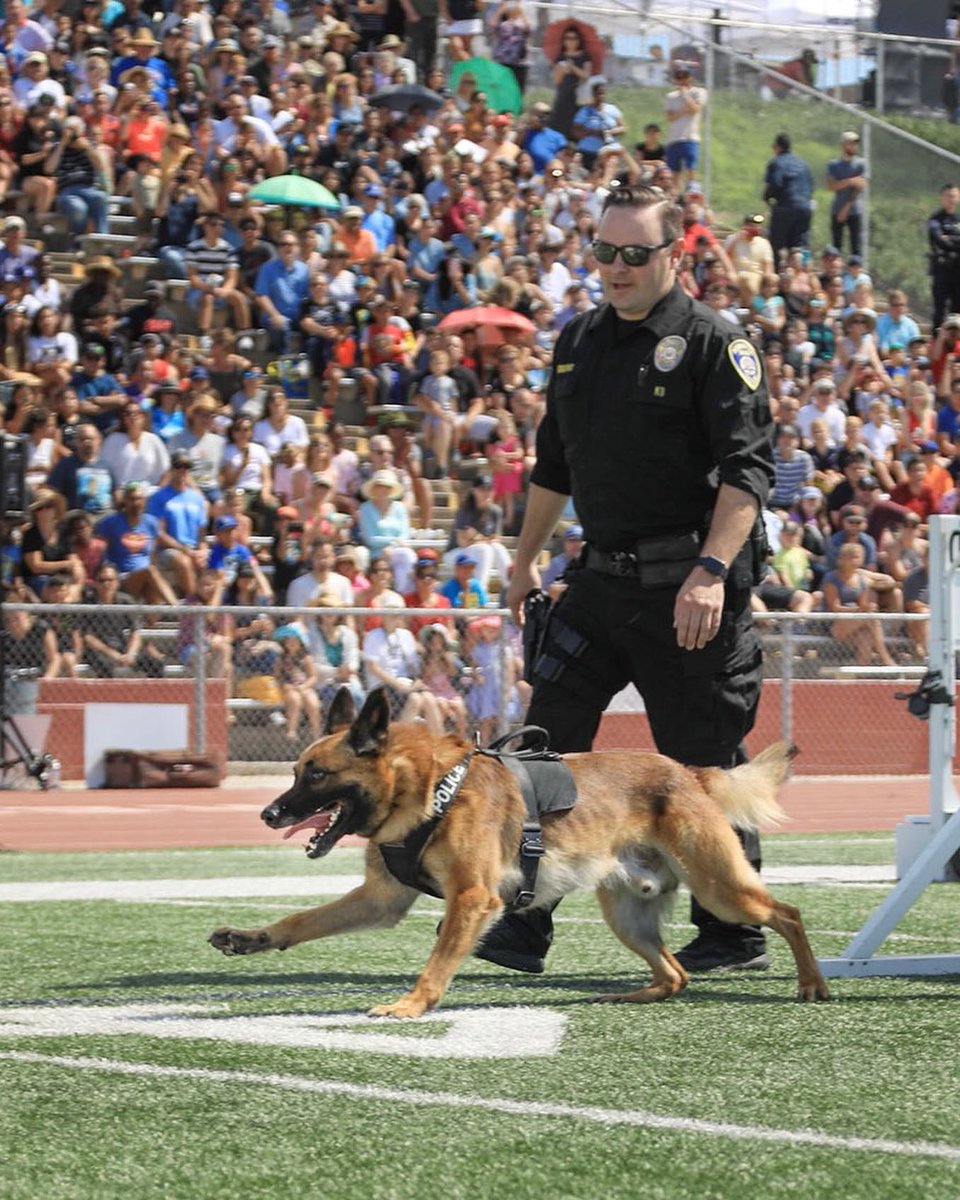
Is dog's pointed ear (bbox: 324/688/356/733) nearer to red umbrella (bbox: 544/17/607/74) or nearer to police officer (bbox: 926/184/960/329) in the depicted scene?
police officer (bbox: 926/184/960/329)

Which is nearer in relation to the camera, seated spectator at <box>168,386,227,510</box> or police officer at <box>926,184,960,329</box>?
seated spectator at <box>168,386,227,510</box>

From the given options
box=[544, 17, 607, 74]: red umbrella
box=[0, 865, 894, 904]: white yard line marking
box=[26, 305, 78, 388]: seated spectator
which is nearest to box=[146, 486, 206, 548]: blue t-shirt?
box=[26, 305, 78, 388]: seated spectator

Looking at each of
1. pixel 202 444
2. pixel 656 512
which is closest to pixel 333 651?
pixel 202 444

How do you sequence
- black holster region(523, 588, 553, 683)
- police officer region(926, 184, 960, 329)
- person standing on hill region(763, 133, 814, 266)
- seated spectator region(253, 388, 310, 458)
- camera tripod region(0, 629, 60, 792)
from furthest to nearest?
person standing on hill region(763, 133, 814, 266)
police officer region(926, 184, 960, 329)
seated spectator region(253, 388, 310, 458)
camera tripod region(0, 629, 60, 792)
black holster region(523, 588, 553, 683)

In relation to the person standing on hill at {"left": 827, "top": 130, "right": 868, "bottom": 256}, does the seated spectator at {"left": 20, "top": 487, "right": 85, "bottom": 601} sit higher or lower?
lower

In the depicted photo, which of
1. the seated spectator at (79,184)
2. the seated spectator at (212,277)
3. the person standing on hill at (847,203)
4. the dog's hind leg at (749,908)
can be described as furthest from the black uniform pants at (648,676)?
the person standing on hill at (847,203)

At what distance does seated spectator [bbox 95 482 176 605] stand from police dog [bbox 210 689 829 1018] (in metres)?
10.2

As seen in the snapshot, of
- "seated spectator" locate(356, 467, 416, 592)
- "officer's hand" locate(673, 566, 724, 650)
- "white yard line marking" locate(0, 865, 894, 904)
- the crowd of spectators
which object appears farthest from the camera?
"seated spectator" locate(356, 467, 416, 592)

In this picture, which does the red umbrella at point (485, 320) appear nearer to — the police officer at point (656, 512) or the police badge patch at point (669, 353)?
the police officer at point (656, 512)

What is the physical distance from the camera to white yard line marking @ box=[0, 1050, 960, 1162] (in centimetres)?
373

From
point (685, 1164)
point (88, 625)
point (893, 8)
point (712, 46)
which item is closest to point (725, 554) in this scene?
point (685, 1164)

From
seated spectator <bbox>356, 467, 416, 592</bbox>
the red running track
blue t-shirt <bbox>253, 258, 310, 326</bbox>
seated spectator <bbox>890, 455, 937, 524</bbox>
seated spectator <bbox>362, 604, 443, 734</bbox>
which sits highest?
blue t-shirt <bbox>253, 258, 310, 326</bbox>

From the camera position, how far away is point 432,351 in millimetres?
19266

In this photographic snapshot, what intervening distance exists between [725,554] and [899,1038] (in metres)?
1.52
